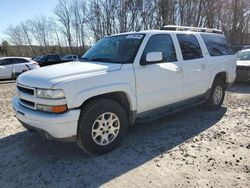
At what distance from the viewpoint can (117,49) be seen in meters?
4.68

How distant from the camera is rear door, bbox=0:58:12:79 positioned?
14.8 m

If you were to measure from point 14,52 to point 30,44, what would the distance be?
297 inches

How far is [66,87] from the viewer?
3.43 meters

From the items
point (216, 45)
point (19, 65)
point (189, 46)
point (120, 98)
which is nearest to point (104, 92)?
point (120, 98)

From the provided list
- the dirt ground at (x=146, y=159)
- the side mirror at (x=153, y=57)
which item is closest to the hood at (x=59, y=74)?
the side mirror at (x=153, y=57)

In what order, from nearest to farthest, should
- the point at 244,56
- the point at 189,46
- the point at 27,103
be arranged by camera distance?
→ the point at 27,103
the point at 189,46
the point at 244,56

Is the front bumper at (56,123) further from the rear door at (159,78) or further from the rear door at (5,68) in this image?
the rear door at (5,68)

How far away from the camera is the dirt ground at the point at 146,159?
10.9 ft

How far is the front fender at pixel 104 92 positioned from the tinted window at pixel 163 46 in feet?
2.60

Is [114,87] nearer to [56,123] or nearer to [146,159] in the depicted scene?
[56,123]

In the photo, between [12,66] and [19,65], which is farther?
[19,65]

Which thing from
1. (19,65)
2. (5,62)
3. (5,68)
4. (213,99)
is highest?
(5,62)

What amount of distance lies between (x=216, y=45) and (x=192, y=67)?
1526mm

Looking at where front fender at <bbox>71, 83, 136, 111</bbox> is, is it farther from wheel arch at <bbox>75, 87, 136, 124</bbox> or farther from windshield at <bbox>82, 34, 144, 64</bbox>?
windshield at <bbox>82, 34, 144, 64</bbox>
